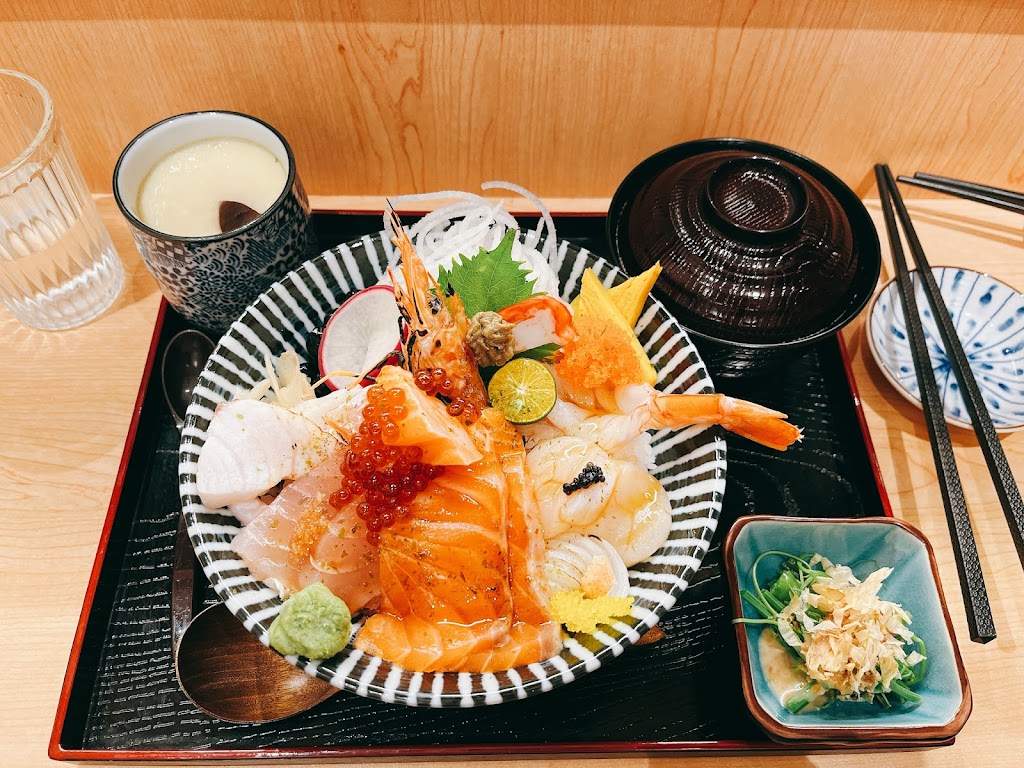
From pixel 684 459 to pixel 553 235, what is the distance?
67 centimetres

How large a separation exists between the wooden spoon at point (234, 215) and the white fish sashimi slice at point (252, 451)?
0.49m

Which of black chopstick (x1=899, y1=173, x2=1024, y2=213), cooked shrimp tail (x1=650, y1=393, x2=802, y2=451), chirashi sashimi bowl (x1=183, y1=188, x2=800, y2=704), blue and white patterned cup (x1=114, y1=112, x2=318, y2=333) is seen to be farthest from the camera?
black chopstick (x1=899, y1=173, x2=1024, y2=213)

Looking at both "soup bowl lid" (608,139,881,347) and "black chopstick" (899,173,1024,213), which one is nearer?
"soup bowl lid" (608,139,881,347)

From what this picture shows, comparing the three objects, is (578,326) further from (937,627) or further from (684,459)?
(937,627)

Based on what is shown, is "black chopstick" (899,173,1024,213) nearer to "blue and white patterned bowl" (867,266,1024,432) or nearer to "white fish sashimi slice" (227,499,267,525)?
"blue and white patterned bowl" (867,266,1024,432)

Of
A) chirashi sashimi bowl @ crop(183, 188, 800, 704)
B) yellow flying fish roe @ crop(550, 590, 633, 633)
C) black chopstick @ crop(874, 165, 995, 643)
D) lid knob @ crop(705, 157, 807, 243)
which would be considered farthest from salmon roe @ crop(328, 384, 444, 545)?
black chopstick @ crop(874, 165, 995, 643)

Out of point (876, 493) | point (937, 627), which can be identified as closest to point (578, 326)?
point (876, 493)

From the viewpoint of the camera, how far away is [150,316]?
2021mm

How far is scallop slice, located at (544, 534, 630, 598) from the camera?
1.44 meters

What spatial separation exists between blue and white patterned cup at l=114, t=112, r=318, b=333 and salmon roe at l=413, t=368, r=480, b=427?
1.63 ft

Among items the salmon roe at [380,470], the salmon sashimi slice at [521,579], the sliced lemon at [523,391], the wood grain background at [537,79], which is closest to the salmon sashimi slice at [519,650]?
the salmon sashimi slice at [521,579]

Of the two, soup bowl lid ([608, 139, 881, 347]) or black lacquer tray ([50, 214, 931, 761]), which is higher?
soup bowl lid ([608, 139, 881, 347])

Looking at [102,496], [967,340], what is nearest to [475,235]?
[102,496]

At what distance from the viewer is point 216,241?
1.64 metres
